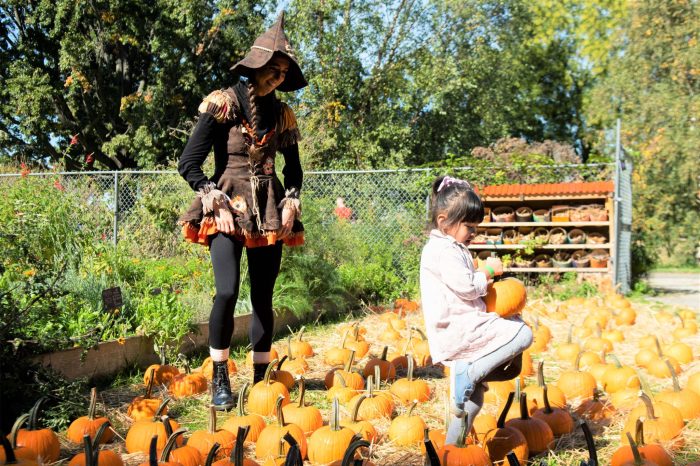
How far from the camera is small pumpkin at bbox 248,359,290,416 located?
3055 mm

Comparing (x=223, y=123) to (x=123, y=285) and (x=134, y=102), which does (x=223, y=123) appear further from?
(x=134, y=102)

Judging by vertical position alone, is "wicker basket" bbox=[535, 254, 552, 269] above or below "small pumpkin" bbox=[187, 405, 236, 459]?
below

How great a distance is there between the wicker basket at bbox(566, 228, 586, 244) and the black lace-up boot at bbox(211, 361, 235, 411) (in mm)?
6790

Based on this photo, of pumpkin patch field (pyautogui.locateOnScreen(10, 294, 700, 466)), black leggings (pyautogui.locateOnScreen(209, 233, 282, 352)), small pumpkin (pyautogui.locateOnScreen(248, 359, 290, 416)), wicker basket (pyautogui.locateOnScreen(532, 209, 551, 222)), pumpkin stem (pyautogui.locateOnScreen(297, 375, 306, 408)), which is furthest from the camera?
wicker basket (pyautogui.locateOnScreen(532, 209, 551, 222))

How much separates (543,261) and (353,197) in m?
2.93

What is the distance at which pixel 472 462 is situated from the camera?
2.16m

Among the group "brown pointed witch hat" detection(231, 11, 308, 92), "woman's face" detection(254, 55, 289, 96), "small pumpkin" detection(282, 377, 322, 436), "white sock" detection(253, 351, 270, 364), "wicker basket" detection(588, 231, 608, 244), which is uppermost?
"brown pointed witch hat" detection(231, 11, 308, 92)

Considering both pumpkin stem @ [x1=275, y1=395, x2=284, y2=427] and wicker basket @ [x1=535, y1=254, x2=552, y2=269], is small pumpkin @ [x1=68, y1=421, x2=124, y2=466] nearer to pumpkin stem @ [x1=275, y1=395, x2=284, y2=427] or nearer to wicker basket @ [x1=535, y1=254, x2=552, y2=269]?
pumpkin stem @ [x1=275, y1=395, x2=284, y2=427]

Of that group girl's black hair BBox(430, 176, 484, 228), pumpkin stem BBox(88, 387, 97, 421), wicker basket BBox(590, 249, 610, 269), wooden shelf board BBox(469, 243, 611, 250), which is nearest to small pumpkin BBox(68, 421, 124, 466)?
pumpkin stem BBox(88, 387, 97, 421)

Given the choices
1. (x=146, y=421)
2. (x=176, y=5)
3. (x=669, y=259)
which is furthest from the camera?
(x=669, y=259)

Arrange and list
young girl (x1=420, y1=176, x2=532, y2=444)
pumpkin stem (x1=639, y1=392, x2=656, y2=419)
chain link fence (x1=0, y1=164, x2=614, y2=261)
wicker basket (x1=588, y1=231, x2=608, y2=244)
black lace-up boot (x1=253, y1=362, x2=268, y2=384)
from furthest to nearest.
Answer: wicker basket (x1=588, y1=231, x2=608, y2=244) → chain link fence (x1=0, y1=164, x2=614, y2=261) → black lace-up boot (x1=253, y1=362, x2=268, y2=384) → pumpkin stem (x1=639, y1=392, x2=656, y2=419) → young girl (x1=420, y1=176, x2=532, y2=444)

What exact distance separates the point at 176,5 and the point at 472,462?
19.9 meters

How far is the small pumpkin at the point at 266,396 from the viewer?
3.05 m

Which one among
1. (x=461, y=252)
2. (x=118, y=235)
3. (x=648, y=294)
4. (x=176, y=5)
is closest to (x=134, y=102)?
(x=176, y=5)
